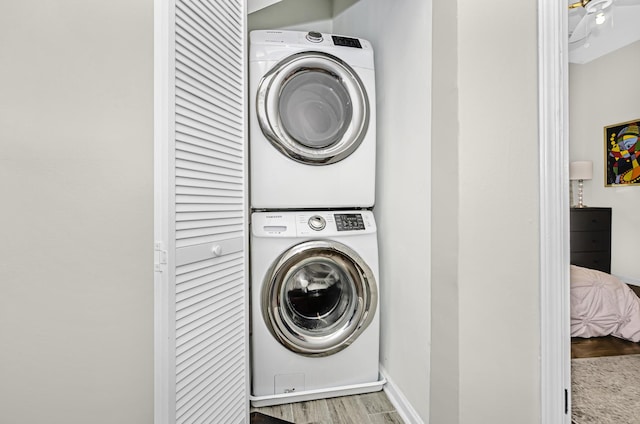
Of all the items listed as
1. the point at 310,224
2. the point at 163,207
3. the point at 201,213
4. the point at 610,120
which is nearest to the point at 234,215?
the point at 201,213

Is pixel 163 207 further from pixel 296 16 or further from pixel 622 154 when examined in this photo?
pixel 622 154

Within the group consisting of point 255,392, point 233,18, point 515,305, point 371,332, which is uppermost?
point 233,18

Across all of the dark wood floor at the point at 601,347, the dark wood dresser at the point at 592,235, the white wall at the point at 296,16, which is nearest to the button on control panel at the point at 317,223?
the white wall at the point at 296,16

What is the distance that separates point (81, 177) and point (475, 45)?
4.30 feet

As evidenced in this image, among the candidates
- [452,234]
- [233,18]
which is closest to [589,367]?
[452,234]

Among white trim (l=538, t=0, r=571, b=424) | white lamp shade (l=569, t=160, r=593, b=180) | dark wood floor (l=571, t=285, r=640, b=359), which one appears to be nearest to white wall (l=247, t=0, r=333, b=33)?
white trim (l=538, t=0, r=571, b=424)

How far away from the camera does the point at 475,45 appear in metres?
1.14

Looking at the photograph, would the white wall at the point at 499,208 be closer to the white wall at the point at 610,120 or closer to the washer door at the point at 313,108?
the washer door at the point at 313,108

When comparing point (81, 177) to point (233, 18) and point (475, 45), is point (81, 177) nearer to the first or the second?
point (233, 18)

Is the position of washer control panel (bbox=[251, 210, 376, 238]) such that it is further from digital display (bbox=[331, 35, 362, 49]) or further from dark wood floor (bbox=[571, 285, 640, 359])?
dark wood floor (bbox=[571, 285, 640, 359])

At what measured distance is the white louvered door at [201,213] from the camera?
1014 mm

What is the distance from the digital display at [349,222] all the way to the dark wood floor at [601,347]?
1.60 m

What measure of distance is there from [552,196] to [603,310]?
1812 mm

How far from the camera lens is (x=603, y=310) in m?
2.27
